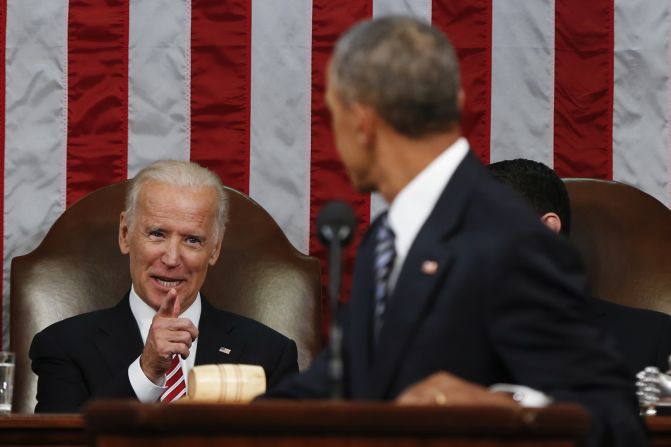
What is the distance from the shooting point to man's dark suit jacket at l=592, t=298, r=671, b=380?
406 centimetres

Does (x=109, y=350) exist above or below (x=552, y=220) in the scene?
below

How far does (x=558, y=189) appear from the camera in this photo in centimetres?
391

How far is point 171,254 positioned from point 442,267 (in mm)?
2367

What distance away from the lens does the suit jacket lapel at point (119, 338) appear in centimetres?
409

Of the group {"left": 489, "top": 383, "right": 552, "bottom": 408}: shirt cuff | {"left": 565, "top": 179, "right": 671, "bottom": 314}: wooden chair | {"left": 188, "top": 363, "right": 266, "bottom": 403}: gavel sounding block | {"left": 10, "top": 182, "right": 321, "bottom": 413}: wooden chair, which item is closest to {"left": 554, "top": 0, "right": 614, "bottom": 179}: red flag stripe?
{"left": 565, "top": 179, "right": 671, "bottom": 314}: wooden chair

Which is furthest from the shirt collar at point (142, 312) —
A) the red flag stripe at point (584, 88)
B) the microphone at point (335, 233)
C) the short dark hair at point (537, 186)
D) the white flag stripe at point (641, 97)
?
the microphone at point (335, 233)

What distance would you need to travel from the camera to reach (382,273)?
6.79ft

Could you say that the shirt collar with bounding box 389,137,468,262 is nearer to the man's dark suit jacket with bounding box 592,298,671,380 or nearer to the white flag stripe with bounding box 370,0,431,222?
the man's dark suit jacket with bounding box 592,298,671,380

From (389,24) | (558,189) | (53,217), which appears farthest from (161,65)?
(389,24)

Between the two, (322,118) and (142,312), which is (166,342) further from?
(322,118)

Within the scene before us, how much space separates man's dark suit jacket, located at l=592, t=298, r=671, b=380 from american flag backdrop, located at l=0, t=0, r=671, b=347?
2.56 ft

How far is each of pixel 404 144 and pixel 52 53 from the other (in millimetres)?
2936

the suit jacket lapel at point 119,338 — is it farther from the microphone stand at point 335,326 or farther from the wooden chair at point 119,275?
the microphone stand at point 335,326

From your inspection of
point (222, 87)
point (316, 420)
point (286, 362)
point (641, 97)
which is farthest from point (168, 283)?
point (316, 420)
